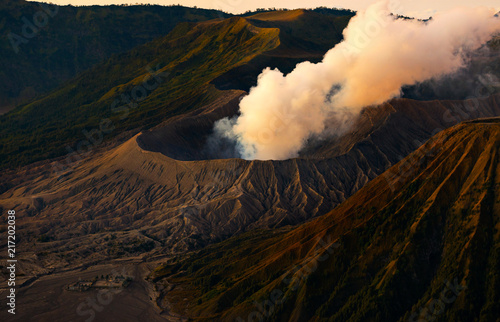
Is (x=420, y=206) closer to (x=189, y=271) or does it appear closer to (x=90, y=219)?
(x=189, y=271)

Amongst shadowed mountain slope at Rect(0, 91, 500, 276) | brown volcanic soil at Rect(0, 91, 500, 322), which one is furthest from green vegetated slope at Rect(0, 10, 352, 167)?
shadowed mountain slope at Rect(0, 91, 500, 276)

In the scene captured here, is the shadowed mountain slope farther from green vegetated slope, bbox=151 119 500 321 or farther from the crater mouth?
green vegetated slope, bbox=151 119 500 321

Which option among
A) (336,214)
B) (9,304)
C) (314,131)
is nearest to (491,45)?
(314,131)

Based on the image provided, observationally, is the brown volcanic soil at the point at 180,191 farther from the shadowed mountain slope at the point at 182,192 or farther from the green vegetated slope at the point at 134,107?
the green vegetated slope at the point at 134,107

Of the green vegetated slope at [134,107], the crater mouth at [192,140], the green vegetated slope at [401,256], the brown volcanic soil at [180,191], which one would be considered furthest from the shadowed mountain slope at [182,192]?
the green vegetated slope at [134,107]

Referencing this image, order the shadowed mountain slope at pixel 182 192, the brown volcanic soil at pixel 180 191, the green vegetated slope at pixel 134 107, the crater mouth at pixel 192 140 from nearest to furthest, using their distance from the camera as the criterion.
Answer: the brown volcanic soil at pixel 180 191, the shadowed mountain slope at pixel 182 192, the crater mouth at pixel 192 140, the green vegetated slope at pixel 134 107
